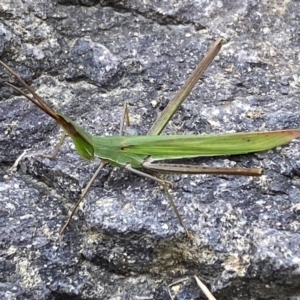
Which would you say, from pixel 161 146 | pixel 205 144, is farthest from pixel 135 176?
pixel 205 144

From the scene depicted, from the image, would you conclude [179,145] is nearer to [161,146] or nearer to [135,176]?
[161,146]

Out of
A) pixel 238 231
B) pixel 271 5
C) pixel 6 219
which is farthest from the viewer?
pixel 271 5

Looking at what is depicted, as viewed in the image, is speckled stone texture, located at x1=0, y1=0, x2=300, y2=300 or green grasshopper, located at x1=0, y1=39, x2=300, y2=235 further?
green grasshopper, located at x1=0, y1=39, x2=300, y2=235

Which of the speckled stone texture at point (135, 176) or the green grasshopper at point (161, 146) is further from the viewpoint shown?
the green grasshopper at point (161, 146)

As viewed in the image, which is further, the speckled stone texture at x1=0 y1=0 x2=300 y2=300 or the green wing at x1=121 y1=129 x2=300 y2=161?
the green wing at x1=121 y1=129 x2=300 y2=161

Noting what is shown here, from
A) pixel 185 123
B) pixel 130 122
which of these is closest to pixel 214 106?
pixel 185 123

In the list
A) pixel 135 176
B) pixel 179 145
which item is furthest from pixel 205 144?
pixel 135 176

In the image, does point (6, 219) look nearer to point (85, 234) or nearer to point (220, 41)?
point (85, 234)

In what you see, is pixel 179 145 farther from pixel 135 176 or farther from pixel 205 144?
pixel 135 176
